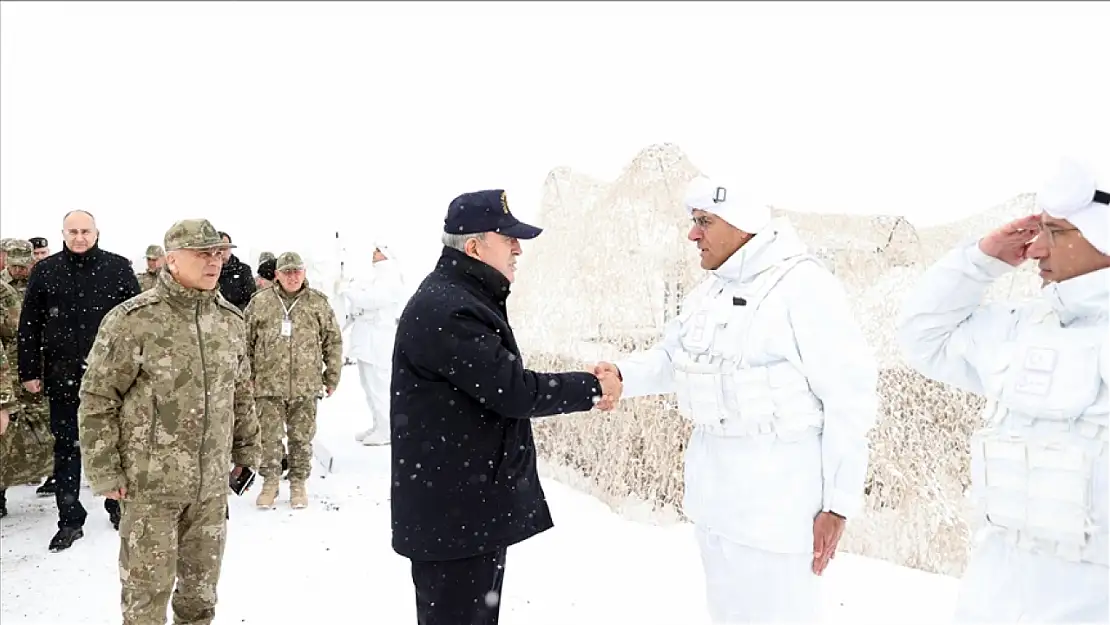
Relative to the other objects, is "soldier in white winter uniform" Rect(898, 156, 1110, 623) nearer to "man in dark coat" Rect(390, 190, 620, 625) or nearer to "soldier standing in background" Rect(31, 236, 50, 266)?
"man in dark coat" Rect(390, 190, 620, 625)

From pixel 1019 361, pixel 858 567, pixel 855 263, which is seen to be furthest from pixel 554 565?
pixel 1019 361

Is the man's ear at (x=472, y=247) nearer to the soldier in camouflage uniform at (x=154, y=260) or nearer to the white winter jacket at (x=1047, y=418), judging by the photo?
the white winter jacket at (x=1047, y=418)

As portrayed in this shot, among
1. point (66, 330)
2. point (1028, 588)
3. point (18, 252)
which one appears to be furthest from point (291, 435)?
point (1028, 588)

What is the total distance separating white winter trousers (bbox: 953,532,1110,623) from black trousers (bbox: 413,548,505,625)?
1.57m

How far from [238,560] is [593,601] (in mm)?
2479

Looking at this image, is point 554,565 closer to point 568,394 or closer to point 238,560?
point 238,560

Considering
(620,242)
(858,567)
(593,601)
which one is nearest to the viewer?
(593,601)

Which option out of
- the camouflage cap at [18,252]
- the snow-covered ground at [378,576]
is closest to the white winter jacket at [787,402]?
the snow-covered ground at [378,576]

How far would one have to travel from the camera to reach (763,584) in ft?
9.31

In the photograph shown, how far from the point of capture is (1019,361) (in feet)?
7.25

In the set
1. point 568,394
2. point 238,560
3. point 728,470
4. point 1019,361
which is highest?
point 1019,361

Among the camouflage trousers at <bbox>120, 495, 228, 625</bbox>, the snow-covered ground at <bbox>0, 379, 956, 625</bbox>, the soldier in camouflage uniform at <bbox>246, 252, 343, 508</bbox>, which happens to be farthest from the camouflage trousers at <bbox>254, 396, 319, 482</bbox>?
the camouflage trousers at <bbox>120, 495, 228, 625</bbox>

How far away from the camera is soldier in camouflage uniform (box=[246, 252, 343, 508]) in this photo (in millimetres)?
6418

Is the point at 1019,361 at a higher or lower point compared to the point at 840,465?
higher
